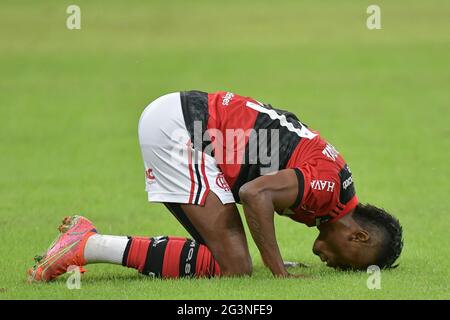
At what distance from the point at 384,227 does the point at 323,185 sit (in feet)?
2.44

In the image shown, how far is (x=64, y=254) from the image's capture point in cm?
977

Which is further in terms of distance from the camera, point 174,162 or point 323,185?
point 174,162

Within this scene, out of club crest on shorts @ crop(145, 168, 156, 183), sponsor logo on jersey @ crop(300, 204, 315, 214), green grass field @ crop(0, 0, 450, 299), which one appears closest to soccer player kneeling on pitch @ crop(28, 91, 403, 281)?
sponsor logo on jersey @ crop(300, 204, 315, 214)

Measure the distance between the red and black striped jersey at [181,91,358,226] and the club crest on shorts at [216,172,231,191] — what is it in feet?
0.13

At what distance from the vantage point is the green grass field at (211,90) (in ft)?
33.2

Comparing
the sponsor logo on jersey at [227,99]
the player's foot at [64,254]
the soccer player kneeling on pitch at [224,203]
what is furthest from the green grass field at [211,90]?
the sponsor logo on jersey at [227,99]

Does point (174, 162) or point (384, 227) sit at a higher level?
point (174, 162)

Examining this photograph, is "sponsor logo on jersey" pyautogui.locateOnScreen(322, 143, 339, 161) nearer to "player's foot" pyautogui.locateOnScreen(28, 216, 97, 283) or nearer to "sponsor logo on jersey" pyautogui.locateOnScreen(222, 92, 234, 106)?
"sponsor logo on jersey" pyautogui.locateOnScreen(222, 92, 234, 106)

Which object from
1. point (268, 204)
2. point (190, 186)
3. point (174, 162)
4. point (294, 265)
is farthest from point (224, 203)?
point (294, 265)

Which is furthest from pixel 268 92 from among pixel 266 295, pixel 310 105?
pixel 266 295

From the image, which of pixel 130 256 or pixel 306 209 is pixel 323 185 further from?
pixel 130 256

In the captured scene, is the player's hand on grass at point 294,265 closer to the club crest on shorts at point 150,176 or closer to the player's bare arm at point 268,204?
the player's bare arm at point 268,204

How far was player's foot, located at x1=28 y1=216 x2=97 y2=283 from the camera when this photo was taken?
380 inches

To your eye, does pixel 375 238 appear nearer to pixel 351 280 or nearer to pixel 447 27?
pixel 351 280
